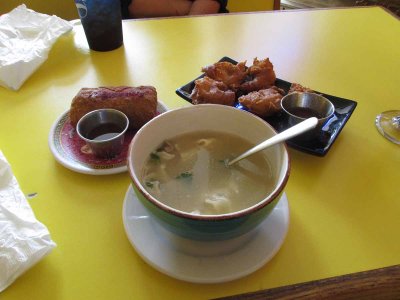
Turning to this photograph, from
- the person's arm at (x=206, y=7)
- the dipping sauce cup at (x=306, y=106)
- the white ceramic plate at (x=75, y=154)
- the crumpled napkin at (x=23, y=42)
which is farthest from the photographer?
the person's arm at (x=206, y=7)

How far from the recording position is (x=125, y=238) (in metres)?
0.73

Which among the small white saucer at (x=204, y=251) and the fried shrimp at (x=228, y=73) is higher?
the fried shrimp at (x=228, y=73)

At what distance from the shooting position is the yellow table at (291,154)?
26.3 inches

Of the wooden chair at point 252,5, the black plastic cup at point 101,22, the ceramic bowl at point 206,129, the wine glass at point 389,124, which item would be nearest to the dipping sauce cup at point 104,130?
the ceramic bowl at point 206,129

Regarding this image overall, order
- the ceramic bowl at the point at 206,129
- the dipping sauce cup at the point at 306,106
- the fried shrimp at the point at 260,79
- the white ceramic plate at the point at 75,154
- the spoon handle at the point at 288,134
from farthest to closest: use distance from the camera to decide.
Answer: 1. the fried shrimp at the point at 260,79
2. the dipping sauce cup at the point at 306,106
3. the white ceramic plate at the point at 75,154
4. the spoon handle at the point at 288,134
5. the ceramic bowl at the point at 206,129

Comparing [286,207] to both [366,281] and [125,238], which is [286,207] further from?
[125,238]

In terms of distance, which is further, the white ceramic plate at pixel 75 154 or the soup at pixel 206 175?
the white ceramic plate at pixel 75 154

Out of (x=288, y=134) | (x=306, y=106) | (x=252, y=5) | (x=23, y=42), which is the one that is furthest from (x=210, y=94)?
(x=252, y=5)

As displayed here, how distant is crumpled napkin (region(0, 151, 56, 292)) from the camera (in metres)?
0.64

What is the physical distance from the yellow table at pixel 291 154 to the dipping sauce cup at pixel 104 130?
0.07m

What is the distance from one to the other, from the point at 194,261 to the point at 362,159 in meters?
0.55

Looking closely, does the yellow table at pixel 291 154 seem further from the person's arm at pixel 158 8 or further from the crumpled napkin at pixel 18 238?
the person's arm at pixel 158 8

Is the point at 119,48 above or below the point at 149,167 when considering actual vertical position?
below

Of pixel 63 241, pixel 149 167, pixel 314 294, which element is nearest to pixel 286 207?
pixel 314 294
